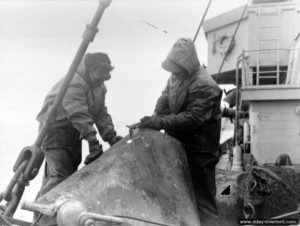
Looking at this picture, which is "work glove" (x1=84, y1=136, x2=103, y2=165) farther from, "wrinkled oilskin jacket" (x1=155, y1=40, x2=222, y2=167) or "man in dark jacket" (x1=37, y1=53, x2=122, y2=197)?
"wrinkled oilskin jacket" (x1=155, y1=40, x2=222, y2=167)

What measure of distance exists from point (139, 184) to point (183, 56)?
1.46 metres

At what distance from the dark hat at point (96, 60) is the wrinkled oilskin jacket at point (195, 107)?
633 mm

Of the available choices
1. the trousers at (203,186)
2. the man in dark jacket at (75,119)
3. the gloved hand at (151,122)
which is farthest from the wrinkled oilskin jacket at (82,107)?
the trousers at (203,186)

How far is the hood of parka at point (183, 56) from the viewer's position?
14.1 feet

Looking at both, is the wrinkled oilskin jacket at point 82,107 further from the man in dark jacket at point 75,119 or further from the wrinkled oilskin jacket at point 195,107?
the wrinkled oilskin jacket at point 195,107

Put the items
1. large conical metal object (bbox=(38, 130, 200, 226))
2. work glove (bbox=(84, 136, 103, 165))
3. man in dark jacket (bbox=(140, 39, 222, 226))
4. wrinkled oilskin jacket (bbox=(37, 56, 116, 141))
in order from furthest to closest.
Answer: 1. man in dark jacket (bbox=(140, 39, 222, 226))
2. wrinkled oilskin jacket (bbox=(37, 56, 116, 141))
3. work glove (bbox=(84, 136, 103, 165))
4. large conical metal object (bbox=(38, 130, 200, 226))

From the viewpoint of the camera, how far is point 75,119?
13.5 ft

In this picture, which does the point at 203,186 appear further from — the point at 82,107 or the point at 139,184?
the point at 82,107

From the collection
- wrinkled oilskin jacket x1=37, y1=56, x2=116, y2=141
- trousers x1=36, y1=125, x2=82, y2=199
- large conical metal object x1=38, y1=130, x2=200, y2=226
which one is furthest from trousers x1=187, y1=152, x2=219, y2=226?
trousers x1=36, y1=125, x2=82, y2=199

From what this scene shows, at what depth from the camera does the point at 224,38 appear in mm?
15266

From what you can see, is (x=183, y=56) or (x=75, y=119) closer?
(x=75, y=119)

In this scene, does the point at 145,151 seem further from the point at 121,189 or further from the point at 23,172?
the point at 23,172

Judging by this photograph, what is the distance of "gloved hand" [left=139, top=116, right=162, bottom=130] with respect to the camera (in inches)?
153

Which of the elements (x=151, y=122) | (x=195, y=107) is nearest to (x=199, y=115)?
(x=195, y=107)
